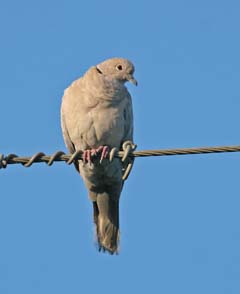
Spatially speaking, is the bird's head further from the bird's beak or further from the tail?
the tail

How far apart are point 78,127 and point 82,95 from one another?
1.29 feet

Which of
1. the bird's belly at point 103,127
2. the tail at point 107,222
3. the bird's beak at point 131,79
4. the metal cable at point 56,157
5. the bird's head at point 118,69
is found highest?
the bird's head at point 118,69

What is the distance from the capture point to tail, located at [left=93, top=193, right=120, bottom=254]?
40.4ft

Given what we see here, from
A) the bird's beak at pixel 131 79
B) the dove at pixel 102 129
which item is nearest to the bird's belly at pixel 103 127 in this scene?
the dove at pixel 102 129

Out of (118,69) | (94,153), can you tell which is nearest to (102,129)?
(94,153)

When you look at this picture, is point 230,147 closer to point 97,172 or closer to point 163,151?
point 163,151

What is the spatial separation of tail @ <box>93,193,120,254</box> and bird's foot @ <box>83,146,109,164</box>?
3.22 ft

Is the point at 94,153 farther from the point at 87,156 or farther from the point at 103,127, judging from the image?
the point at 103,127

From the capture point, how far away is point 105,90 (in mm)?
11750

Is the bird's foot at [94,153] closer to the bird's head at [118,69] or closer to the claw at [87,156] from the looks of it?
the claw at [87,156]

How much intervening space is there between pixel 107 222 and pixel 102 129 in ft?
4.43

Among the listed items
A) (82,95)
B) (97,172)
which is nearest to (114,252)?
(97,172)

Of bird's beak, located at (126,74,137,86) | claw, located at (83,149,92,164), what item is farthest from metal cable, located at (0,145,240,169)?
bird's beak, located at (126,74,137,86)

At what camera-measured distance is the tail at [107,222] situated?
40.4 ft
